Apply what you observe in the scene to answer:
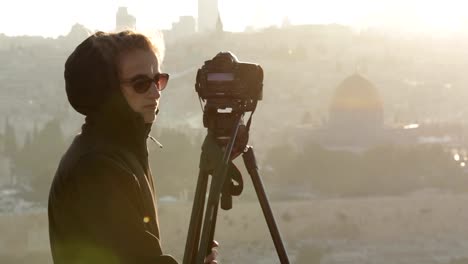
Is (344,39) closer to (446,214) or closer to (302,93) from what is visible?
(302,93)

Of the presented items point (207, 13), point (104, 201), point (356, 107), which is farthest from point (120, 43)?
point (207, 13)

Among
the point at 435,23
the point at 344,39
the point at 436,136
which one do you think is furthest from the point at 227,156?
the point at 435,23

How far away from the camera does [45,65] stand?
47.9m

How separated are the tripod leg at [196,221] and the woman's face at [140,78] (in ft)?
0.80

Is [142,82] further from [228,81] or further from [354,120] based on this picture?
[354,120]

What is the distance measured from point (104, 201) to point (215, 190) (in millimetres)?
308

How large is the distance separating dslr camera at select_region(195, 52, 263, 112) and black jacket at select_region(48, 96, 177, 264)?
0.92ft

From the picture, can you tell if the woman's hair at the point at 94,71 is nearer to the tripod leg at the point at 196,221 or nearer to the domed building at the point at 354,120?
the tripod leg at the point at 196,221

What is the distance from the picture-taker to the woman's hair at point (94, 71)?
122 centimetres

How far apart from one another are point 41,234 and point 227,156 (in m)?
15.1

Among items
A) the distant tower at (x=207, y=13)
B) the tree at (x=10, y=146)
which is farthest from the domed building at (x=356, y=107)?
the distant tower at (x=207, y=13)

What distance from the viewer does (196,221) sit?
1.51m

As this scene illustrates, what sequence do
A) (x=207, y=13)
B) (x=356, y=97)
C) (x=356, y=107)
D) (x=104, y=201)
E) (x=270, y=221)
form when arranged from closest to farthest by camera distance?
(x=104, y=201), (x=270, y=221), (x=356, y=107), (x=356, y=97), (x=207, y=13)

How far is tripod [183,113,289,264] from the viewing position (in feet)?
4.64
